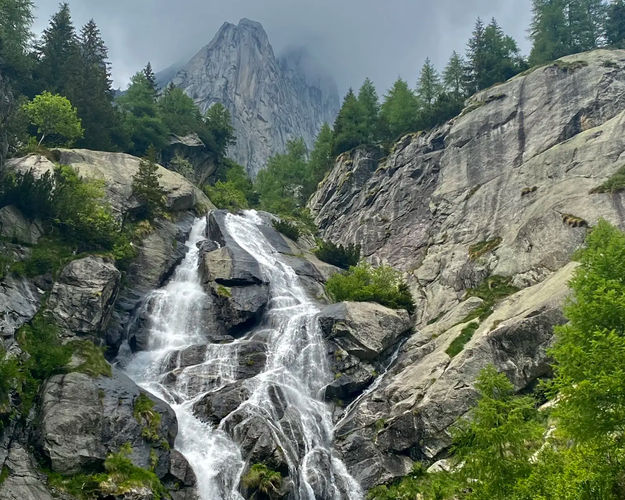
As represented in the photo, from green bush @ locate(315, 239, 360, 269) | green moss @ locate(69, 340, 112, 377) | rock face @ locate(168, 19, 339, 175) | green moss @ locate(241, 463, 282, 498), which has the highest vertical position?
rock face @ locate(168, 19, 339, 175)

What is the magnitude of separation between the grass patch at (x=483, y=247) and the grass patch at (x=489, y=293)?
342 cm

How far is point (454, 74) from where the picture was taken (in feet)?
215

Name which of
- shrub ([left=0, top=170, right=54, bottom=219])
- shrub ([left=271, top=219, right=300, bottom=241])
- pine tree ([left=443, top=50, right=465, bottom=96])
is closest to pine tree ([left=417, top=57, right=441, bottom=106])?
pine tree ([left=443, top=50, right=465, bottom=96])

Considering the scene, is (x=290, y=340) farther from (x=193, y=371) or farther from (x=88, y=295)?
(x=88, y=295)

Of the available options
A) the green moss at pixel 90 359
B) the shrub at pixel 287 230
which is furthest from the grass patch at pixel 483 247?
the green moss at pixel 90 359

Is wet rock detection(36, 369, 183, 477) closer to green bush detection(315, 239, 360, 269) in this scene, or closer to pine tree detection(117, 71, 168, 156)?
green bush detection(315, 239, 360, 269)

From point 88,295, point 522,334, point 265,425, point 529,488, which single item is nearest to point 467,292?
point 522,334

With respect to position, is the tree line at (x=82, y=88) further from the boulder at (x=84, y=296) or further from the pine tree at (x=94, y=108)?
the boulder at (x=84, y=296)

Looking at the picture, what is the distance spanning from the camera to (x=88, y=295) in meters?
28.8

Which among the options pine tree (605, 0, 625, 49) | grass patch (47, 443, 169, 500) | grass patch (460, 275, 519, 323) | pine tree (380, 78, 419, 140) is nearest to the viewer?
grass patch (47, 443, 169, 500)

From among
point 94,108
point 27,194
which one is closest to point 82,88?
point 94,108

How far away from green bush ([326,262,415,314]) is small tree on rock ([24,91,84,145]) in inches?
1065

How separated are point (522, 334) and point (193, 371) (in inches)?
675

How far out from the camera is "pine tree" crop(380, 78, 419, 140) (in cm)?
6212
